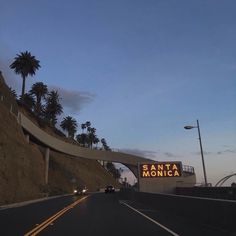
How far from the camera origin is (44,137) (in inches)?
3049

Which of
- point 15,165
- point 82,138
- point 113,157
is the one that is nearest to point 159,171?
point 15,165

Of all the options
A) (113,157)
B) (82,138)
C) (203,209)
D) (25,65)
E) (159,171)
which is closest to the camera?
(203,209)

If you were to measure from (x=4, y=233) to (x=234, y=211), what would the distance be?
7.54m

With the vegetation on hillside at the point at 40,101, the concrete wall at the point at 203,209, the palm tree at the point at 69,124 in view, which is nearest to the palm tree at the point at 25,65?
the vegetation on hillside at the point at 40,101

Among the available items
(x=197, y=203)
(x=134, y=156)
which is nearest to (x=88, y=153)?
(x=134, y=156)

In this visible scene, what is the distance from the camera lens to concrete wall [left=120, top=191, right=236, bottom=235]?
628 inches

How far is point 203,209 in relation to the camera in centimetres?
1934

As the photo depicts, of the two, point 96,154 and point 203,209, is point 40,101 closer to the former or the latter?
point 96,154

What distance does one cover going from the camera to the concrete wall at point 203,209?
15941mm

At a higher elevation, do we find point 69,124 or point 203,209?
point 69,124

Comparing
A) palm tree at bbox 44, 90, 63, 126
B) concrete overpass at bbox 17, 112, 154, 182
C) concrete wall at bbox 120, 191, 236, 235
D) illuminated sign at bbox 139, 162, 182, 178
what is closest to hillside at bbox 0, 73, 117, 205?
concrete overpass at bbox 17, 112, 154, 182

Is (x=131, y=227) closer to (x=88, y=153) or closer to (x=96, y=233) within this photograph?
(x=96, y=233)

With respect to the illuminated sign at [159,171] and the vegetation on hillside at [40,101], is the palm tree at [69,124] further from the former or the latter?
the illuminated sign at [159,171]

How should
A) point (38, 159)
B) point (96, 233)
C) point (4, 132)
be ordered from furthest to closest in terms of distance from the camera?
point (38, 159), point (4, 132), point (96, 233)
